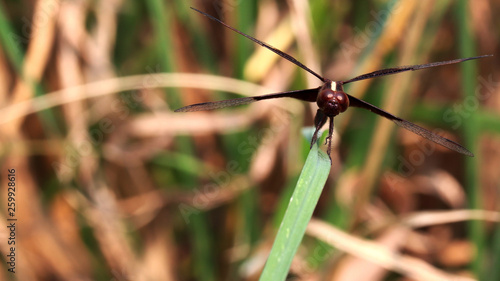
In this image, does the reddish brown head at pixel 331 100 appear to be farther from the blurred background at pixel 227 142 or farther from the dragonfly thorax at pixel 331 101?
the blurred background at pixel 227 142

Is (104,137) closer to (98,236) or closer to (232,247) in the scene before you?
(98,236)

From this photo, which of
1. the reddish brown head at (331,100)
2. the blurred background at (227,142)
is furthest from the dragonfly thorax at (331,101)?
the blurred background at (227,142)

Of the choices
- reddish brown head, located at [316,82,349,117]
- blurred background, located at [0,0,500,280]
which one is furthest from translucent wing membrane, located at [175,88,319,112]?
blurred background, located at [0,0,500,280]

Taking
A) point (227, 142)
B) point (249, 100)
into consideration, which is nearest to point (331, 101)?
point (249, 100)

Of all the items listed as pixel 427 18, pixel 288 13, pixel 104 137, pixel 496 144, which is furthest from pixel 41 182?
pixel 496 144

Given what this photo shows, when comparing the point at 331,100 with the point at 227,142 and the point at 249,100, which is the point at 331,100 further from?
the point at 227,142

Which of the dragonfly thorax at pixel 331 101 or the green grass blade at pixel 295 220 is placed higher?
the dragonfly thorax at pixel 331 101

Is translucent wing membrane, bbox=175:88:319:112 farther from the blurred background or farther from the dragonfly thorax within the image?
the blurred background
